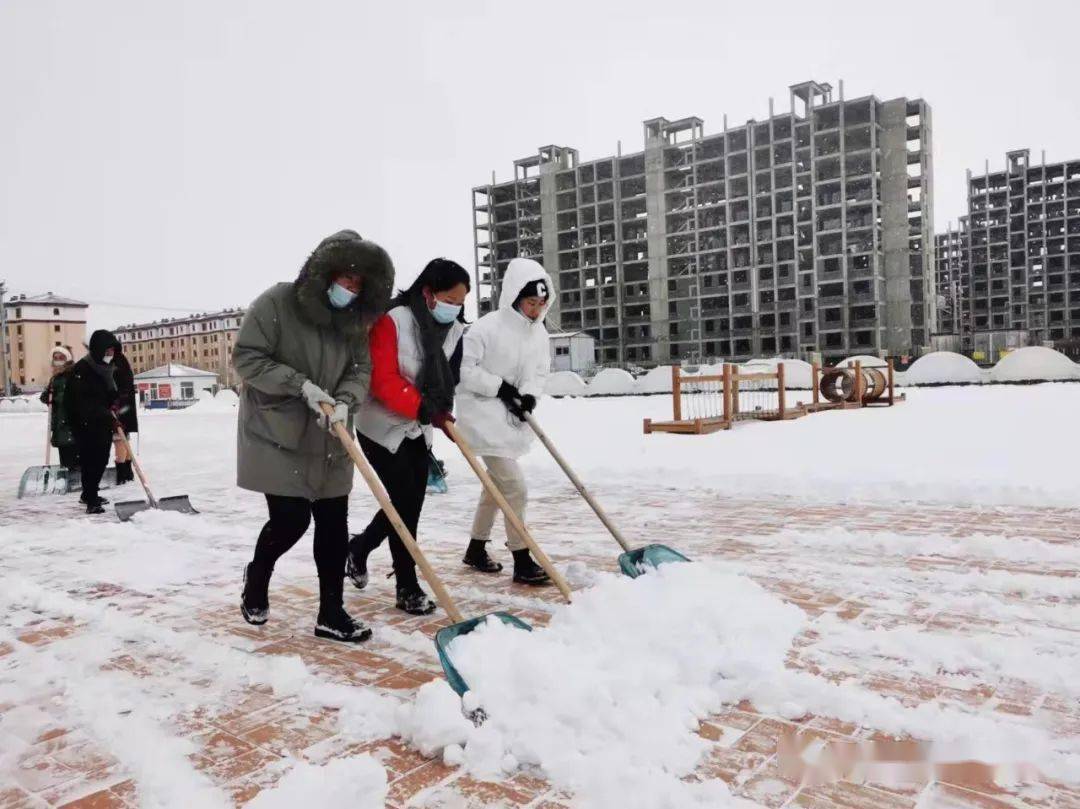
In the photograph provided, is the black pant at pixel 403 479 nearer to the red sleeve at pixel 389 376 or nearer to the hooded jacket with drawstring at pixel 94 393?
the red sleeve at pixel 389 376

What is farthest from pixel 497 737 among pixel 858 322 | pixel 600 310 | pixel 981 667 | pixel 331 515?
pixel 600 310

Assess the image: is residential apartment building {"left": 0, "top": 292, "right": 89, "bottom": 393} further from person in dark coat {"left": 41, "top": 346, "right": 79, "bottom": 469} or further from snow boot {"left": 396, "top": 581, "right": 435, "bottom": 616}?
snow boot {"left": 396, "top": 581, "right": 435, "bottom": 616}

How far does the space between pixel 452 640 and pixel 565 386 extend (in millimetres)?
28515

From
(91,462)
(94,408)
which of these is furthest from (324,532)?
(94,408)

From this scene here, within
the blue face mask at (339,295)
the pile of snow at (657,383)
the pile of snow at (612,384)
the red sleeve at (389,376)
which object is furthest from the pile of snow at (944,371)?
the blue face mask at (339,295)

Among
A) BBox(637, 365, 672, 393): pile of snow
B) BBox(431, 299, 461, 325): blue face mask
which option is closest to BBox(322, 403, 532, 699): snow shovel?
BBox(431, 299, 461, 325): blue face mask

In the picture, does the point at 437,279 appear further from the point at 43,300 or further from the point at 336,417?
the point at 43,300

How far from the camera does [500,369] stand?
436cm

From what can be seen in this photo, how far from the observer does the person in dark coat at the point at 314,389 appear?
10.8 feet

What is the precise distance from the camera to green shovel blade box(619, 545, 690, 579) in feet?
12.7

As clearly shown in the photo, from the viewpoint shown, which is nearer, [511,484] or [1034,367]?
[511,484]

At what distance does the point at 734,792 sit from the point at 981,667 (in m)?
1.33

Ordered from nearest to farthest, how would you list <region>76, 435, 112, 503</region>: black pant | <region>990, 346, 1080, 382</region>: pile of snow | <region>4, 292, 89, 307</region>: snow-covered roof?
<region>76, 435, 112, 503</region>: black pant < <region>990, 346, 1080, 382</region>: pile of snow < <region>4, 292, 89, 307</region>: snow-covered roof

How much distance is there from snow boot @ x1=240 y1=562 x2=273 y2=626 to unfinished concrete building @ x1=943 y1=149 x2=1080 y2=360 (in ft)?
249
